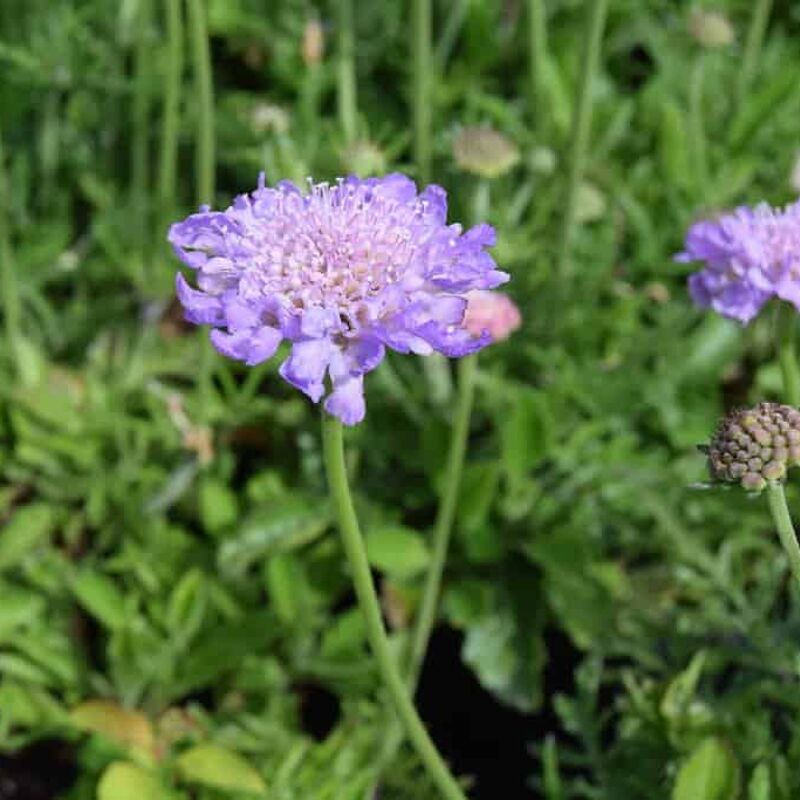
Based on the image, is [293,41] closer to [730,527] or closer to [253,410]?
[253,410]

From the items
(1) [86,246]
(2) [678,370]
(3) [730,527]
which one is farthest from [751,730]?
(1) [86,246]

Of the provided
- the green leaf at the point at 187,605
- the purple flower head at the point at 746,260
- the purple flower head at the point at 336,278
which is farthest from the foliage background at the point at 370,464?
the purple flower head at the point at 336,278

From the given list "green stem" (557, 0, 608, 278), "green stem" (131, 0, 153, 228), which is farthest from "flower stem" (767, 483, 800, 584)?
"green stem" (131, 0, 153, 228)

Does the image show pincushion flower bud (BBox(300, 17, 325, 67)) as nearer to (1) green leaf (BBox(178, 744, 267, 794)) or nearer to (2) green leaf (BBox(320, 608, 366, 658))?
(2) green leaf (BBox(320, 608, 366, 658))

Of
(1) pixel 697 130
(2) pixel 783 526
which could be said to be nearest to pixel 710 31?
(1) pixel 697 130

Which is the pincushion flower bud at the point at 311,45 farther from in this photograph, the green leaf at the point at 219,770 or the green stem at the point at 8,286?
the green leaf at the point at 219,770

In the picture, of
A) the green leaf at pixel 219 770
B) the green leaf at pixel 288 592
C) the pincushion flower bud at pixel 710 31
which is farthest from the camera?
the pincushion flower bud at pixel 710 31
